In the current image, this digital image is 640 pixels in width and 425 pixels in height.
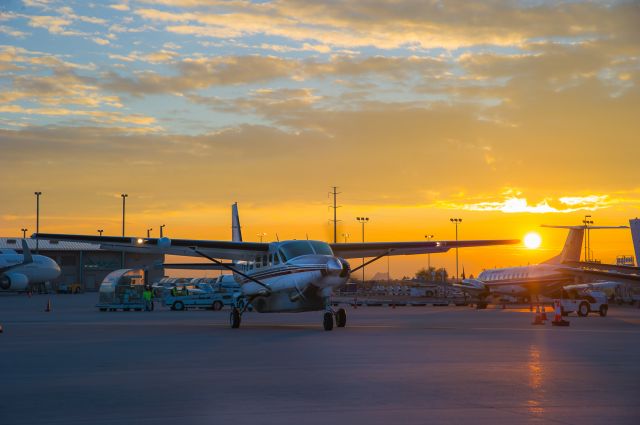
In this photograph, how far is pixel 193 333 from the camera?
25922mm

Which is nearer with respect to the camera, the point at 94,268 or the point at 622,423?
the point at 622,423

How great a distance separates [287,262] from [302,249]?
2.22 feet

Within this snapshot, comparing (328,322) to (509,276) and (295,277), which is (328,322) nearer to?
(295,277)

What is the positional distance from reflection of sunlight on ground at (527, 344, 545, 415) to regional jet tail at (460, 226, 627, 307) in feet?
137

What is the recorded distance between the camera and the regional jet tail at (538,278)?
201 ft

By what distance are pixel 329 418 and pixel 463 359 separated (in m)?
7.47

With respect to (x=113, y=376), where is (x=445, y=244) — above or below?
above

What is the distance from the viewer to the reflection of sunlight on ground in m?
9.94

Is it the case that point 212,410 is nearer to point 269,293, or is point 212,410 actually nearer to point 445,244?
point 269,293

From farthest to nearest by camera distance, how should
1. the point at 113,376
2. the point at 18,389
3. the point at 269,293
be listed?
1. the point at 269,293
2. the point at 113,376
3. the point at 18,389

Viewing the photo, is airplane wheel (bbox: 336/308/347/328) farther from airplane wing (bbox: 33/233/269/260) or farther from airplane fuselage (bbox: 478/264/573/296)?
airplane fuselage (bbox: 478/264/573/296)

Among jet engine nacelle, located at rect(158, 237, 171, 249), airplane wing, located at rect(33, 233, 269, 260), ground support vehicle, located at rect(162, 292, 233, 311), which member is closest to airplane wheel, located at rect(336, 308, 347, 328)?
airplane wing, located at rect(33, 233, 269, 260)

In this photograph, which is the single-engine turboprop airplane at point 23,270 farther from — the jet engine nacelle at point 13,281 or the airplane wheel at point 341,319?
the airplane wheel at point 341,319

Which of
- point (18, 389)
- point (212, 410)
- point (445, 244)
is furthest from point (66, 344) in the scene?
point (445, 244)
